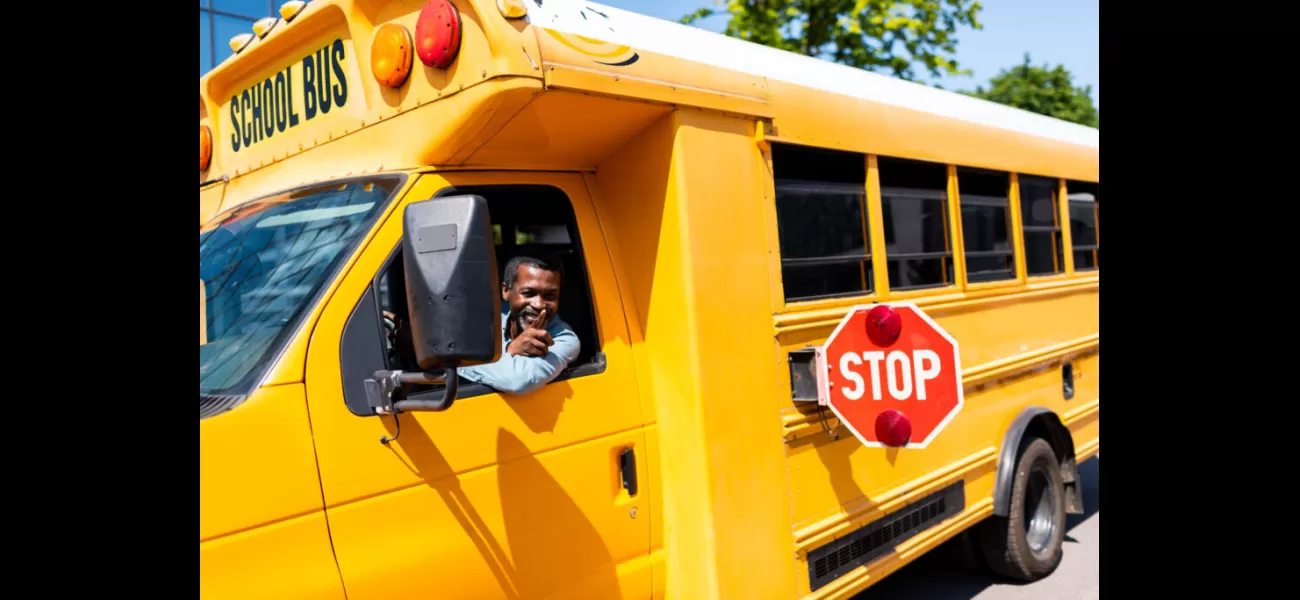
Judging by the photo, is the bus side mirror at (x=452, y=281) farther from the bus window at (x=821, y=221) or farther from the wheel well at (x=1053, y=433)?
the wheel well at (x=1053, y=433)

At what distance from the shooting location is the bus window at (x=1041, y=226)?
5.35 meters

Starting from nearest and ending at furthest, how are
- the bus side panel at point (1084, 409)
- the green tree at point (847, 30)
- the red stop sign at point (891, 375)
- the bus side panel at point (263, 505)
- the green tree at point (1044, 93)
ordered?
the bus side panel at point (263, 505) → the red stop sign at point (891, 375) → the bus side panel at point (1084, 409) → the green tree at point (847, 30) → the green tree at point (1044, 93)

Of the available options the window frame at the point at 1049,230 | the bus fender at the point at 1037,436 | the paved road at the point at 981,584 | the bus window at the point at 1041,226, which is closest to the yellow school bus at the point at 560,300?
the bus fender at the point at 1037,436

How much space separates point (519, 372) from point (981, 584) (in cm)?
366

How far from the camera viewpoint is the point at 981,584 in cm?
530

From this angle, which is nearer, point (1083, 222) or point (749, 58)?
point (749, 58)

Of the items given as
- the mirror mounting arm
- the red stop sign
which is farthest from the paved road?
the mirror mounting arm

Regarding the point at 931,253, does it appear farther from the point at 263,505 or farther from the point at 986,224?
the point at 263,505

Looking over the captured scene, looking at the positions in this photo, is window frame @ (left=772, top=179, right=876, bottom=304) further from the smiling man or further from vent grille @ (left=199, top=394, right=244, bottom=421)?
vent grille @ (left=199, top=394, right=244, bottom=421)

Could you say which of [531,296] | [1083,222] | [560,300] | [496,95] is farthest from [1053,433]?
[496,95]

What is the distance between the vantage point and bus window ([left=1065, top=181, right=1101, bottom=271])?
6.02 metres

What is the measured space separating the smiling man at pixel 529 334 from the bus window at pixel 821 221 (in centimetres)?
98

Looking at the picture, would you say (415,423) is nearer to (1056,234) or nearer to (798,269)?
(798,269)

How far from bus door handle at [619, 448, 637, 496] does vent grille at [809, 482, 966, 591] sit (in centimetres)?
88
